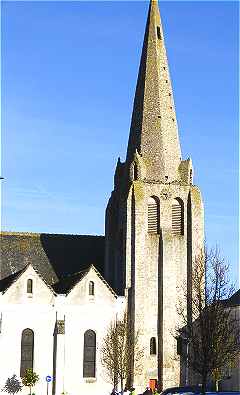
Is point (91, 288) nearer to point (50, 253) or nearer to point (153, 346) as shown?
point (153, 346)

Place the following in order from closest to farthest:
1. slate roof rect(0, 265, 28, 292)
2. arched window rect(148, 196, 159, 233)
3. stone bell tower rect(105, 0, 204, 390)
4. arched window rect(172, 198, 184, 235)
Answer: slate roof rect(0, 265, 28, 292), stone bell tower rect(105, 0, 204, 390), arched window rect(148, 196, 159, 233), arched window rect(172, 198, 184, 235)

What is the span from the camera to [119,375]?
52.3 meters

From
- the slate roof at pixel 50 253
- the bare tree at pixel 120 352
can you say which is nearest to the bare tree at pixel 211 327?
the bare tree at pixel 120 352

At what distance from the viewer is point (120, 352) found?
2026 inches

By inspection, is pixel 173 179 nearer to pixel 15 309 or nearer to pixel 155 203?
pixel 155 203

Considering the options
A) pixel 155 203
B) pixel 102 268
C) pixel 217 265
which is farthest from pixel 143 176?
pixel 217 265

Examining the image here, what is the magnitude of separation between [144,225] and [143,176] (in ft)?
14.5

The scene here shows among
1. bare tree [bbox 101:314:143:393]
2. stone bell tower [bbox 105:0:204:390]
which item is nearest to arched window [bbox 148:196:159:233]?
stone bell tower [bbox 105:0:204:390]

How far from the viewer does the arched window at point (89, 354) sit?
5509cm

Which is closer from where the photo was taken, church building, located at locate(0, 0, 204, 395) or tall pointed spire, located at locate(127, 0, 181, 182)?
church building, located at locate(0, 0, 204, 395)

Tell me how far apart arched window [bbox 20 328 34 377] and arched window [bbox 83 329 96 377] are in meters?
4.16

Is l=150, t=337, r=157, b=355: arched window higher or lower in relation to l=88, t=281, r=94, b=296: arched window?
lower

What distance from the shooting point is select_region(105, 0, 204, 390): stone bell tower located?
5591 centimetres

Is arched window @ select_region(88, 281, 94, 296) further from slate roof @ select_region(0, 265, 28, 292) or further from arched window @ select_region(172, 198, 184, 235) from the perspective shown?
arched window @ select_region(172, 198, 184, 235)
